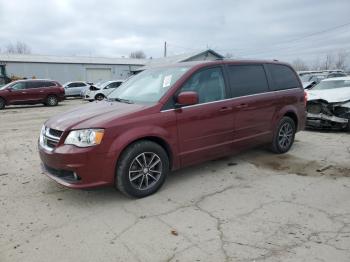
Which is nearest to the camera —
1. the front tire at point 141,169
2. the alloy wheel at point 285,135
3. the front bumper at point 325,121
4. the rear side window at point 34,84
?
the front tire at point 141,169

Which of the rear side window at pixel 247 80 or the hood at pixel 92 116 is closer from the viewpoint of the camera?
the hood at pixel 92 116

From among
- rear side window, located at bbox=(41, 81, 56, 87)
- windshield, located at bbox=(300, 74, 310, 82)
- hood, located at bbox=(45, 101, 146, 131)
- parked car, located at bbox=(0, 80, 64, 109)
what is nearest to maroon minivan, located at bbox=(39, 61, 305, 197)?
hood, located at bbox=(45, 101, 146, 131)

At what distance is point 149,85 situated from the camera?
5.22 metres

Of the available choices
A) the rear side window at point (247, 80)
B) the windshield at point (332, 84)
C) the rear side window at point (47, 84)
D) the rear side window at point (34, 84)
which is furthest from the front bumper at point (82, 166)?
the rear side window at point (47, 84)

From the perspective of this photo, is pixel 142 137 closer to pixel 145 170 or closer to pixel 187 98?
pixel 145 170

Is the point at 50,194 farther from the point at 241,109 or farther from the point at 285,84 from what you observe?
the point at 285,84

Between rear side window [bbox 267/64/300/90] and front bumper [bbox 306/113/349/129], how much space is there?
2.65m

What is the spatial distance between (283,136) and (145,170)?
3333 mm

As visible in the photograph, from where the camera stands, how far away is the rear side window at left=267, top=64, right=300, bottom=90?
6.30m

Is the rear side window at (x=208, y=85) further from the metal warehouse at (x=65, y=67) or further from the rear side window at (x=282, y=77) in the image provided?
the metal warehouse at (x=65, y=67)

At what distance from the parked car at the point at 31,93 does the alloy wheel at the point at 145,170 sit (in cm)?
1772

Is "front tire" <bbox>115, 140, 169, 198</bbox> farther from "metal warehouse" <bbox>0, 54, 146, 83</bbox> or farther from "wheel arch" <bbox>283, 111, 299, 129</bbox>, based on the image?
"metal warehouse" <bbox>0, 54, 146, 83</bbox>

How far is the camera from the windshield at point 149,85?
15.9ft

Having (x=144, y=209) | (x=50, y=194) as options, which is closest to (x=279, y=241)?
(x=144, y=209)
